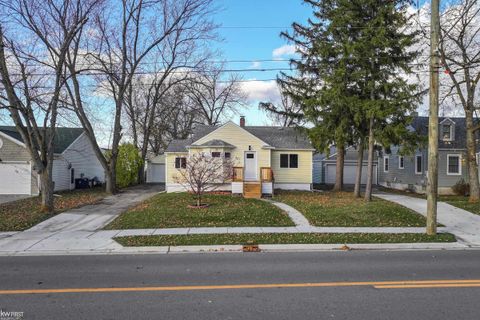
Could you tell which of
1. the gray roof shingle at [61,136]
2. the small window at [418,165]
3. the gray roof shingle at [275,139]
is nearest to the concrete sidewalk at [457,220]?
the gray roof shingle at [275,139]

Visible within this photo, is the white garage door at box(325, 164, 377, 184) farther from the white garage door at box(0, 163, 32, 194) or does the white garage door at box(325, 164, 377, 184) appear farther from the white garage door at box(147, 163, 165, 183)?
the white garage door at box(0, 163, 32, 194)

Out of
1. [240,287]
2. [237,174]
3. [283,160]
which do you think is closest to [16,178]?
[237,174]

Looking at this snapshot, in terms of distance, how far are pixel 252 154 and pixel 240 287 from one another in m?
20.2

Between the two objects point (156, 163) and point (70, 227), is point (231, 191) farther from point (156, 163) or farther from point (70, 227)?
point (156, 163)

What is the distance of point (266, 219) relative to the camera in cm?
1476

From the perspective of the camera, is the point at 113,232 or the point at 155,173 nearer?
the point at 113,232

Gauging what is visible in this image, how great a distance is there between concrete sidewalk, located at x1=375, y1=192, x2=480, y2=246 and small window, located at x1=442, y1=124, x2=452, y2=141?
1281 cm

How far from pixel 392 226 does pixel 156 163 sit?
110ft

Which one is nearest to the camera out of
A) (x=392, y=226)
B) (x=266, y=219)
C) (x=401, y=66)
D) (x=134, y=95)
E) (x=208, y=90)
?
(x=392, y=226)

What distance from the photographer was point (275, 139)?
29.0 metres

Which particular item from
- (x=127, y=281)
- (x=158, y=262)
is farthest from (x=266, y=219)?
(x=127, y=281)

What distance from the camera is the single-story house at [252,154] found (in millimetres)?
26000

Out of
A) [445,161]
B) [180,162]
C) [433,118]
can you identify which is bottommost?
[180,162]

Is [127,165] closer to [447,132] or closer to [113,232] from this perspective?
[113,232]
